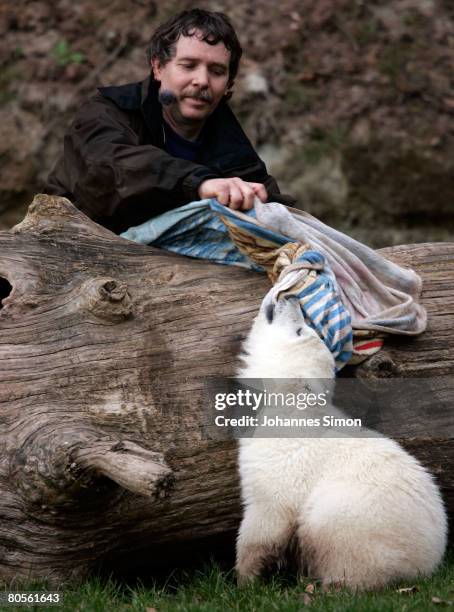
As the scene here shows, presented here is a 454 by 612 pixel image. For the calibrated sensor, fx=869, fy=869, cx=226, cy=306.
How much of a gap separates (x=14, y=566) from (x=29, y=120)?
18.9 feet

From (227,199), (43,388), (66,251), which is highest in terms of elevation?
(227,199)

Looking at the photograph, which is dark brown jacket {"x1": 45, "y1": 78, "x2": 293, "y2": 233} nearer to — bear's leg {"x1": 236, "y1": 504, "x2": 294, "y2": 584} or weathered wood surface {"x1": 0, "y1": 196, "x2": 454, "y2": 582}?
weathered wood surface {"x1": 0, "y1": 196, "x2": 454, "y2": 582}

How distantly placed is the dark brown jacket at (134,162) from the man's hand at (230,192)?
49 mm

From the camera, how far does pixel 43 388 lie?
10.5ft

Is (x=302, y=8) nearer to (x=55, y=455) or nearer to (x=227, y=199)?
(x=227, y=199)

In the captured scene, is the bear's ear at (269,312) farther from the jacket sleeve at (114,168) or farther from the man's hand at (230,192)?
the jacket sleeve at (114,168)

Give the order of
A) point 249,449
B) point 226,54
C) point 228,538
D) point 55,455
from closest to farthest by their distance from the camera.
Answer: point 55,455 < point 249,449 < point 228,538 < point 226,54

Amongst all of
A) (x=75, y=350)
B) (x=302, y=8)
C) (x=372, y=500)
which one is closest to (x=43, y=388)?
(x=75, y=350)

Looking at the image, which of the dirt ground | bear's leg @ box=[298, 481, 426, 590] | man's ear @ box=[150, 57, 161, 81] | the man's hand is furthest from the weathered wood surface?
the dirt ground

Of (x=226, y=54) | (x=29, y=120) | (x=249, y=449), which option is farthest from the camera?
(x=29, y=120)

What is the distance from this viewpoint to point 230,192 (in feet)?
11.8

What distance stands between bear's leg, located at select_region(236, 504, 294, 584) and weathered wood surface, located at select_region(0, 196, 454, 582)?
323 millimetres

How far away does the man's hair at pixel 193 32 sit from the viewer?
3.99 metres

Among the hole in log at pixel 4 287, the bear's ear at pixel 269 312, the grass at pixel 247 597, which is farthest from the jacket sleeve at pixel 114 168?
the grass at pixel 247 597
